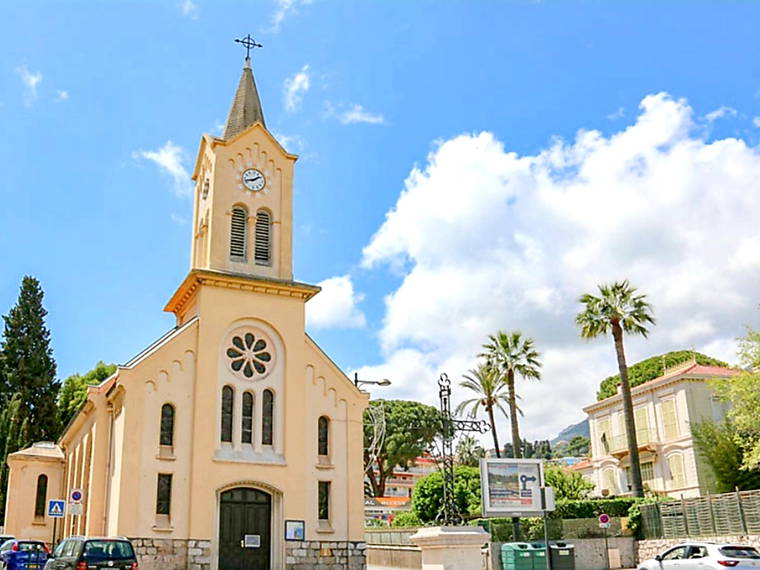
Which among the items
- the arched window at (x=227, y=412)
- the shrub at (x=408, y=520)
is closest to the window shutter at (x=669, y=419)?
the shrub at (x=408, y=520)

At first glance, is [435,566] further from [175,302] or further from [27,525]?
[27,525]

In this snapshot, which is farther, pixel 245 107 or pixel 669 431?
pixel 669 431

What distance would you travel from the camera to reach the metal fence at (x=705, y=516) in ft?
102

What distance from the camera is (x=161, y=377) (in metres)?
28.4

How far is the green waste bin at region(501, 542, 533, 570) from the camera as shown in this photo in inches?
1214

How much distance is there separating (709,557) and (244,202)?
2159cm

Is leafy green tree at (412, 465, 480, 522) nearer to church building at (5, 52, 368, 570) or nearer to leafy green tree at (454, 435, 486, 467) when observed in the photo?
church building at (5, 52, 368, 570)

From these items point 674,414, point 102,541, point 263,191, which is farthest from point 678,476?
point 102,541

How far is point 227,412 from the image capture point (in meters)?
29.5

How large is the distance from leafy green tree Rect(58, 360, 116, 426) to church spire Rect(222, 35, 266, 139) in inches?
1136

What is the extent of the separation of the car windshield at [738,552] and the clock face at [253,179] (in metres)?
22.0

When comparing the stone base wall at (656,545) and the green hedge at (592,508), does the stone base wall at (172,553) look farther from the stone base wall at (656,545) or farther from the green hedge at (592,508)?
the stone base wall at (656,545)

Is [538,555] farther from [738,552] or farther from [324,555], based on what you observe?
[738,552]

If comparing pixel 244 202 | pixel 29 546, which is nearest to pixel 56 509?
pixel 29 546
